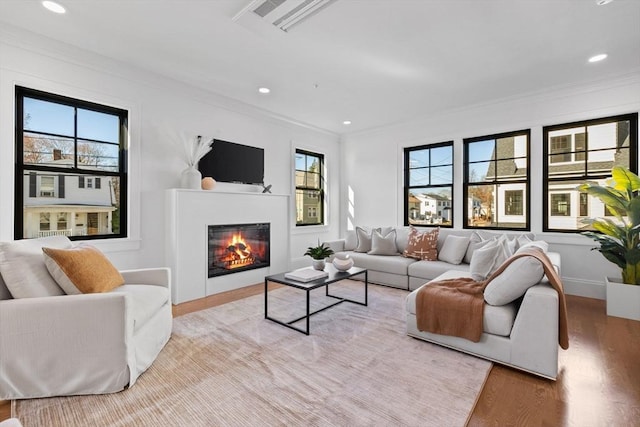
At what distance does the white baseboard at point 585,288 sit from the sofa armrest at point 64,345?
4.95 metres

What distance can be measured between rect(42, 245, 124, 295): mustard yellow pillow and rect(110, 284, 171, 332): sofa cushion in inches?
7.0

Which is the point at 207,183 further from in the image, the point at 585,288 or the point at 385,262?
the point at 585,288

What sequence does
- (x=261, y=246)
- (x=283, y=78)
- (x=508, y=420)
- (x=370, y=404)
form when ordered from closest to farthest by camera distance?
(x=508, y=420) → (x=370, y=404) → (x=283, y=78) → (x=261, y=246)

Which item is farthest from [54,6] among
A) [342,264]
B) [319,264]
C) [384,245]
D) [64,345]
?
[384,245]

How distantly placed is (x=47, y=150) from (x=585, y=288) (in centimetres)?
640

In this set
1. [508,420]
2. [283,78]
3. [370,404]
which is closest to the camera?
[508,420]

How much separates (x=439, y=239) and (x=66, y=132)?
4740 mm

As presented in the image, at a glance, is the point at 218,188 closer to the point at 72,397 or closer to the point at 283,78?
the point at 283,78

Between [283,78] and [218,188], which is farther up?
[283,78]

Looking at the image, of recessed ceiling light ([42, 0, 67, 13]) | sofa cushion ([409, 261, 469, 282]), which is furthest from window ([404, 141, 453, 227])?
recessed ceiling light ([42, 0, 67, 13])

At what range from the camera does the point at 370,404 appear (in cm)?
178

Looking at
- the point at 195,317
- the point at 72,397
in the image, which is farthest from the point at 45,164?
the point at 72,397

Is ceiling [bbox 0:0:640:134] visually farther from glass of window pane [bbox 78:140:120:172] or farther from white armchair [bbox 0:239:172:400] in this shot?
white armchair [bbox 0:239:172:400]

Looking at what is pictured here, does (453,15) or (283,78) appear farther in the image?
(283,78)
